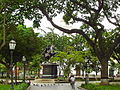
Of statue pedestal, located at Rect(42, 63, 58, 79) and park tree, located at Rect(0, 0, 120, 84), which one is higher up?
park tree, located at Rect(0, 0, 120, 84)

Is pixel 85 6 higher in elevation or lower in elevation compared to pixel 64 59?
higher

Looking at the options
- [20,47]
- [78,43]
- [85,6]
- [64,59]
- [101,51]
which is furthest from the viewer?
[78,43]

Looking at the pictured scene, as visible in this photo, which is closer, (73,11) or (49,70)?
(73,11)

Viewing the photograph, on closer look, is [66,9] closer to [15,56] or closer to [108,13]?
[108,13]

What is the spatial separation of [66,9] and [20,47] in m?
13.5

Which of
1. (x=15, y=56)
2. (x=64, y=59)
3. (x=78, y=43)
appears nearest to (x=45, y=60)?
(x=64, y=59)

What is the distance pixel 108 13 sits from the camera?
74.4ft

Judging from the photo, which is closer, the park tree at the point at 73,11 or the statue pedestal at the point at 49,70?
the park tree at the point at 73,11

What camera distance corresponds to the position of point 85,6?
71.4 feet

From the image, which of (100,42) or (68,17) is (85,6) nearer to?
(68,17)

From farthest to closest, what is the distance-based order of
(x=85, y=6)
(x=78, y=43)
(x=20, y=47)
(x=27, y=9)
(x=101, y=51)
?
(x=78, y=43) → (x=20, y=47) → (x=101, y=51) → (x=85, y=6) → (x=27, y=9)

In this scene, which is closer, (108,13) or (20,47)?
(108,13)

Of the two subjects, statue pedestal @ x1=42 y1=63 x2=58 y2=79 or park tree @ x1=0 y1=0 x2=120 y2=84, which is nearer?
park tree @ x1=0 y1=0 x2=120 y2=84

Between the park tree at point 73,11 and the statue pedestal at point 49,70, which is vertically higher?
the park tree at point 73,11
